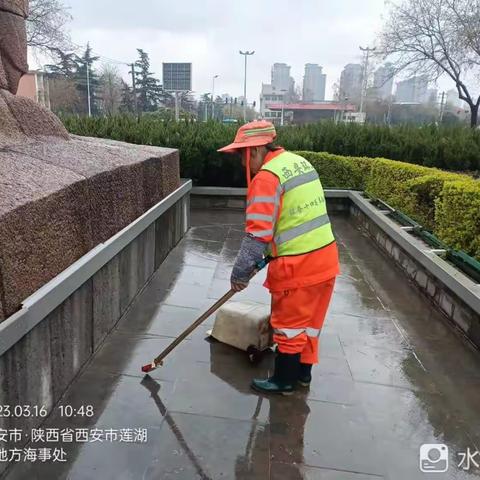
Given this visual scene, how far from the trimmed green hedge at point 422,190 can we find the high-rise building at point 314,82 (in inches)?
2702

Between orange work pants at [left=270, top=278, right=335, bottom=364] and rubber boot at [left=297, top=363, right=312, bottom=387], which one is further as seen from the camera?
rubber boot at [left=297, top=363, right=312, bottom=387]

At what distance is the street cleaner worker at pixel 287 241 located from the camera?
274 cm

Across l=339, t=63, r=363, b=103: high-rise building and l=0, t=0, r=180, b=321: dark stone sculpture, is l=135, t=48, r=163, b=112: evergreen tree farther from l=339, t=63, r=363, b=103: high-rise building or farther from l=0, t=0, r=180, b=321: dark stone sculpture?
l=0, t=0, r=180, b=321: dark stone sculpture

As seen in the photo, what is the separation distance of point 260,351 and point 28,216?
68.6 inches

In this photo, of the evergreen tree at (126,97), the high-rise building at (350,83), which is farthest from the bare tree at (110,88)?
the high-rise building at (350,83)

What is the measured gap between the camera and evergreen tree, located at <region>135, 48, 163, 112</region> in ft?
180

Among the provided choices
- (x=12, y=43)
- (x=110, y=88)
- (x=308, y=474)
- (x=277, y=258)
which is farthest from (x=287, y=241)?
(x=110, y=88)

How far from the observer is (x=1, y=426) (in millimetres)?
2268

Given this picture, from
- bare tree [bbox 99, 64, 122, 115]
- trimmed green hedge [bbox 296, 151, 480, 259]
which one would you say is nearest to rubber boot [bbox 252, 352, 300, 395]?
trimmed green hedge [bbox 296, 151, 480, 259]

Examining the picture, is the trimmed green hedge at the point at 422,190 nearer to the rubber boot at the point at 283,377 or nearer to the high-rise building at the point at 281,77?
the rubber boot at the point at 283,377

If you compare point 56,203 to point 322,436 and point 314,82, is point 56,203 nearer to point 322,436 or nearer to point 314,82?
point 322,436

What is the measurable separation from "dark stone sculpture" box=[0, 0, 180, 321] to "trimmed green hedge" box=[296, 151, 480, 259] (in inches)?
114

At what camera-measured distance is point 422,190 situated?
6.21 m

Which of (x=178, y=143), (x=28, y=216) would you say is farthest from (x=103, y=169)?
(x=178, y=143)
